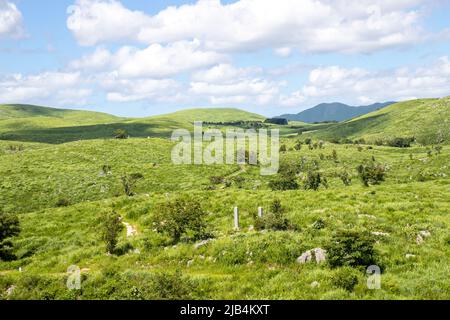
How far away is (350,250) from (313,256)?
174cm

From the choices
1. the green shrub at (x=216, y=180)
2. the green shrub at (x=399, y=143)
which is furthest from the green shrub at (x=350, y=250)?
the green shrub at (x=399, y=143)

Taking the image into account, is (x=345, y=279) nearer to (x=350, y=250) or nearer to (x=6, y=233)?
(x=350, y=250)

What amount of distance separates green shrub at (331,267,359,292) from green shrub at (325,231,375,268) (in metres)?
1.07

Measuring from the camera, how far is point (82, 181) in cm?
6862

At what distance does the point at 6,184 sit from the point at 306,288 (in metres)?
63.0

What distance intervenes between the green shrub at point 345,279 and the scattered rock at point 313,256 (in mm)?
2007

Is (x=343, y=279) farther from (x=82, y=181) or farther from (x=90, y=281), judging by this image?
(x=82, y=181)

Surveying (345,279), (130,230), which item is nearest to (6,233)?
(130,230)

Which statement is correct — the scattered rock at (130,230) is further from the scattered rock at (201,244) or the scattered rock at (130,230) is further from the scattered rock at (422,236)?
the scattered rock at (422,236)

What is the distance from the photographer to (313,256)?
17188mm

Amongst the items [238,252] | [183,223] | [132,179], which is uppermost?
[183,223]

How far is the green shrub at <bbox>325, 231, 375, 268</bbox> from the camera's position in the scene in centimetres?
1587

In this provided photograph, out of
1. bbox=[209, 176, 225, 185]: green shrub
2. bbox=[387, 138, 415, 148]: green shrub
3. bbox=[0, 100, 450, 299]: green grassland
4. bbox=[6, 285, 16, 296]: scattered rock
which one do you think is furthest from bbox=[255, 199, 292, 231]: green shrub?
bbox=[387, 138, 415, 148]: green shrub
